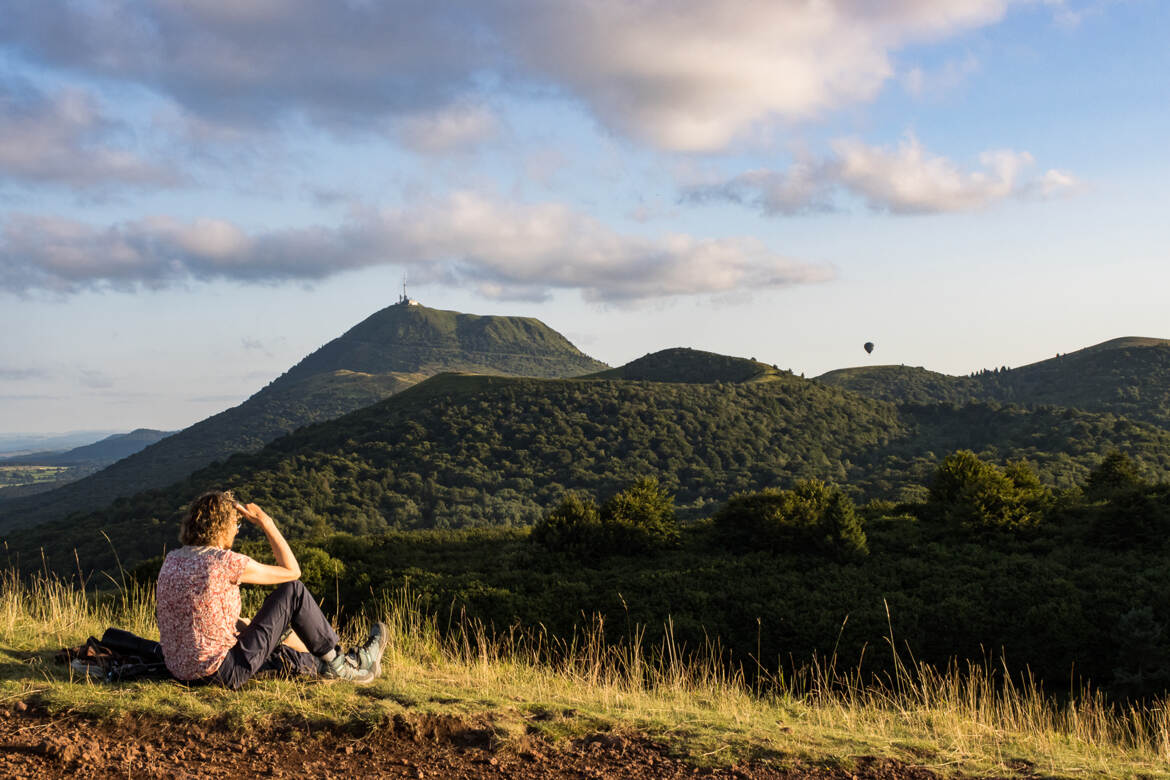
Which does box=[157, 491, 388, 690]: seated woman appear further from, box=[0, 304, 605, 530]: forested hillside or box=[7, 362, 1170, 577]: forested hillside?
box=[0, 304, 605, 530]: forested hillside

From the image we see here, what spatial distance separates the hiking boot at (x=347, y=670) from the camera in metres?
5.48

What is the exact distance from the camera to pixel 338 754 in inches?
176

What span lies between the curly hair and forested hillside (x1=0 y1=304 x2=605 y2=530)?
3011 inches

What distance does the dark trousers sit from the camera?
16.6 ft

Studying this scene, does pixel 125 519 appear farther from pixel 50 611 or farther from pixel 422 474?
pixel 50 611

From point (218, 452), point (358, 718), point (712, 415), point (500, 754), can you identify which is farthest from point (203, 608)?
point (218, 452)

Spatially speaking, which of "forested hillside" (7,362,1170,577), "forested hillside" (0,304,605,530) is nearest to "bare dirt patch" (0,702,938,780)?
"forested hillside" (7,362,1170,577)

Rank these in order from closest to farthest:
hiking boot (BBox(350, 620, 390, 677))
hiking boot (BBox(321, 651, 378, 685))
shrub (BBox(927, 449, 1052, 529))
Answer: hiking boot (BBox(321, 651, 378, 685)) → hiking boot (BBox(350, 620, 390, 677)) → shrub (BBox(927, 449, 1052, 529))

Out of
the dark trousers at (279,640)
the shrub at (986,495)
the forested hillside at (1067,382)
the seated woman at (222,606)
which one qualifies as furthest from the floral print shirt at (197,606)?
the forested hillside at (1067,382)

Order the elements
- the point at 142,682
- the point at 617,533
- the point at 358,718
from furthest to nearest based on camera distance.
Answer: the point at 617,533 → the point at 142,682 → the point at 358,718

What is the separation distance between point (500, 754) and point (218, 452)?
104352 mm

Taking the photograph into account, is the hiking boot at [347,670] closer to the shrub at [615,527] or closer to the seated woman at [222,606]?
the seated woman at [222,606]

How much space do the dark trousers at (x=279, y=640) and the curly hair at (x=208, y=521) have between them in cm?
54

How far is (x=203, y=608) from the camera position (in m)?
Answer: 4.91
